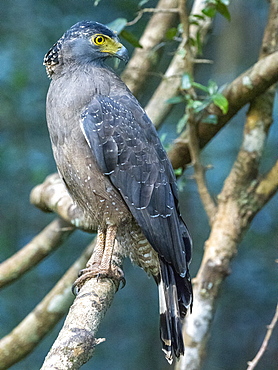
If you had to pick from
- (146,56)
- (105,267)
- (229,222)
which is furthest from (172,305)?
(146,56)

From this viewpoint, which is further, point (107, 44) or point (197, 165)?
point (197, 165)

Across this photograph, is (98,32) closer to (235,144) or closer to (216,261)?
(216,261)

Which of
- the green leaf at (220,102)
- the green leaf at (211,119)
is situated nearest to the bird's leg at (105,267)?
the green leaf at (220,102)

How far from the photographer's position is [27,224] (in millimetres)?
5594

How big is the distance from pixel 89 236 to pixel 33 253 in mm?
1866

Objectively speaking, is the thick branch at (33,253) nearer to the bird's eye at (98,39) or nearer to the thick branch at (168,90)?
the thick branch at (168,90)

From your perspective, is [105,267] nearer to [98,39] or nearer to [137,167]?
[137,167]

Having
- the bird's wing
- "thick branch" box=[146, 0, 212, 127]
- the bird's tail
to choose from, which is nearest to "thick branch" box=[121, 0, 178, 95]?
"thick branch" box=[146, 0, 212, 127]

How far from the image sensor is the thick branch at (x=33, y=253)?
3641 mm

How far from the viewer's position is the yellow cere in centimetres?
281

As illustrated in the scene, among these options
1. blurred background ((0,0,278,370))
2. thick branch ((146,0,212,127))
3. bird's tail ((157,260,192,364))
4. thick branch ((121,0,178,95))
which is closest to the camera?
bird's tail ((157,260,192,364))

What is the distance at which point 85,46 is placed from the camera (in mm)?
2785

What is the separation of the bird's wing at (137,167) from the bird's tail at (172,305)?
0.29 ft

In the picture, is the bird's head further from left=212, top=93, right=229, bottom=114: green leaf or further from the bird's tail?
the bird's tail
